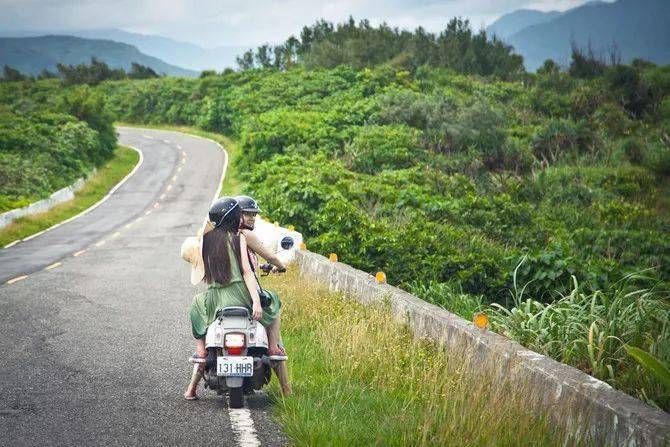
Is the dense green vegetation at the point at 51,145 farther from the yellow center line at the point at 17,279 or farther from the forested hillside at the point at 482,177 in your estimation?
the yellow center line at the point at 17,279

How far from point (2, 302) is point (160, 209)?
76.4ft

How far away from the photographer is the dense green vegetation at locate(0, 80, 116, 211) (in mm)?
35125

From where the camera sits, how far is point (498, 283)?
48.4 ft

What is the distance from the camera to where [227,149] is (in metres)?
57.9

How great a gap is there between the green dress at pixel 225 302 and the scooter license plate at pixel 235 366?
452mm

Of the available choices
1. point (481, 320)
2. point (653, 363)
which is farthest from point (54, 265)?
point (653, 363)

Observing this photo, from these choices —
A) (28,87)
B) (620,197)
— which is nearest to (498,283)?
(620,197)

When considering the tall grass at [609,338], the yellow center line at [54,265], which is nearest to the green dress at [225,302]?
the tall grass at [609,338]

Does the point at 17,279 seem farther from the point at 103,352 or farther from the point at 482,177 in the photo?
the point at 482,177

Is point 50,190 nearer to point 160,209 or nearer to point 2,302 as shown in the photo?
point 160,209

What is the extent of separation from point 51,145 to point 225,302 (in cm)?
3948

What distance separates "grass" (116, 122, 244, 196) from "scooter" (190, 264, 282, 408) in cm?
2765

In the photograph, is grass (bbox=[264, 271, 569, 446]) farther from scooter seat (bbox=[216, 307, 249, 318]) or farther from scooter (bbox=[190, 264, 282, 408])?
scooter seat (bbox=[216, 307, 249, 318])

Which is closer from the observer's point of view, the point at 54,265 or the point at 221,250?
the point at 221,250
